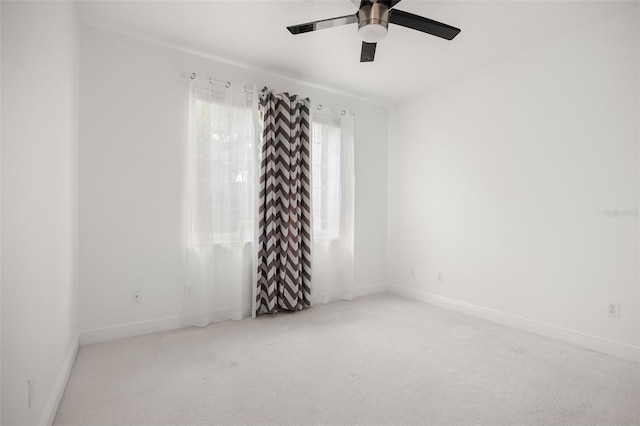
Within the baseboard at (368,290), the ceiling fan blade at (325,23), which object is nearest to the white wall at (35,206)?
the ceiling fan blade at (325,23)

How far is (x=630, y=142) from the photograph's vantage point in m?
2.46

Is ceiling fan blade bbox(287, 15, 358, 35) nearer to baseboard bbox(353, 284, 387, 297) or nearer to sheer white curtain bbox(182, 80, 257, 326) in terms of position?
sheer white curtain bbox(182, 80, 257, 326)

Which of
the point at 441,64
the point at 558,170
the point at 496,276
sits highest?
the point at 441,64

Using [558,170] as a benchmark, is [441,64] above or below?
above

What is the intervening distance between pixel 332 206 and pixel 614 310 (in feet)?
8.68

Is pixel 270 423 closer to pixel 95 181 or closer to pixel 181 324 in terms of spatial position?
pixel 181 324

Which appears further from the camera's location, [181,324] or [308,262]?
[308,262]

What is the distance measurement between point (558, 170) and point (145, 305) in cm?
369

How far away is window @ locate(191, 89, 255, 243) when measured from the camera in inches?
119

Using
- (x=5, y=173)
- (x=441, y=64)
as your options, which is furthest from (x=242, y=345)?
(x=441, y=64)

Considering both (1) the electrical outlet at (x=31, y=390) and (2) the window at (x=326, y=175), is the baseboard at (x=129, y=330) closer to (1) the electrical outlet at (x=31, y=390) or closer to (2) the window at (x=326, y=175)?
(1) the electrical outlet at (x=31, y=390)

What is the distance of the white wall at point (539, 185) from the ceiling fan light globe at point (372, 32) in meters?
1.76

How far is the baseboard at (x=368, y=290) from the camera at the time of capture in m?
4.21

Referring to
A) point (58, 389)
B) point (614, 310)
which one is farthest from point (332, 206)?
point (58, 389)
